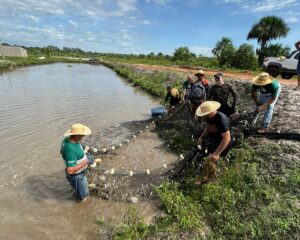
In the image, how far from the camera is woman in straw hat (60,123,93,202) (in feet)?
14.3

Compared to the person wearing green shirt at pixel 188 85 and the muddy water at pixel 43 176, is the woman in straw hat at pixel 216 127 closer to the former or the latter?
the muddy water at pixel 43 176

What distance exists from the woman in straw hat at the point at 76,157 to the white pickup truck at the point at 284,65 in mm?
10987

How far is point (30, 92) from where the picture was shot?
17047mm

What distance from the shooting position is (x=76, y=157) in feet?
14.7

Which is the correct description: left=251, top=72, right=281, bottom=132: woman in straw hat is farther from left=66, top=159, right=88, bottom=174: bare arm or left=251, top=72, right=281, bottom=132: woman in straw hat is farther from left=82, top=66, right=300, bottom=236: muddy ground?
left=66, top=159, right=88, bottom=174: bare arm

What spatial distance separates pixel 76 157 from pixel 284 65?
1174cm

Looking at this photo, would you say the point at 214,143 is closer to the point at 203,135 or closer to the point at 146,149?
the point at 203,135

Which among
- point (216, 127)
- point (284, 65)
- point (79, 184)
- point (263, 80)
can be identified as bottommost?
point (79, 184)

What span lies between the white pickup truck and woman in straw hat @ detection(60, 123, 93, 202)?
1099cm

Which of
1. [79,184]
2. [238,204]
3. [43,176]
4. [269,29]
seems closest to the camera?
[238,204]

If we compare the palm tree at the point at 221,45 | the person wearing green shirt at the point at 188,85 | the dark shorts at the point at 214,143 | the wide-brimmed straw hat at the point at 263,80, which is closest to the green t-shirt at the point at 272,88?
the wide-brimmed straw hat at the point at 263,80

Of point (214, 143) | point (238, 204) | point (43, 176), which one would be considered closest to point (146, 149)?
point (43, 176)

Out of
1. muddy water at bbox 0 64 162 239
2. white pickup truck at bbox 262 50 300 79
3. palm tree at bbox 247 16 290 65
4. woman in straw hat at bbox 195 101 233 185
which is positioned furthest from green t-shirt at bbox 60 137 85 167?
palm tree at bbox 247 16 290 65

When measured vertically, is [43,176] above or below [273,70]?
below
